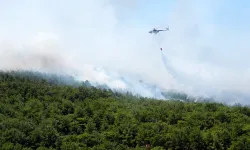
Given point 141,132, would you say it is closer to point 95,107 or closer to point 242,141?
Result: point 242,141

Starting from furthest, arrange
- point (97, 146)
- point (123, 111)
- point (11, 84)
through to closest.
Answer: point (11, 84) < point (123, 111) < point (97, 146)

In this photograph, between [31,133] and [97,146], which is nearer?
[97,146]

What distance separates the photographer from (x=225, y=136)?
85.8 metres

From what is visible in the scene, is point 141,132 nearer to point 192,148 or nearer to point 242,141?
point 192,148

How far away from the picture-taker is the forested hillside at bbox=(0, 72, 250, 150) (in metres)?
85.7

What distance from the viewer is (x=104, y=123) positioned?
106m

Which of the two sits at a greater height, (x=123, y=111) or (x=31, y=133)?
(x=123, y=111)

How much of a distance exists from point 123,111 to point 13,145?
42587 mm

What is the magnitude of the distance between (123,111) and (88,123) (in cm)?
1622

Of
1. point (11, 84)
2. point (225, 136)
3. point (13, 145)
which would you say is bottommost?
point (13, 145)

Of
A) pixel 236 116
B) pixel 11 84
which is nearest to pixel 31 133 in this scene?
pixel 236 116

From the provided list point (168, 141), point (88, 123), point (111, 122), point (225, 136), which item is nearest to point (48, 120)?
point (88, 123)

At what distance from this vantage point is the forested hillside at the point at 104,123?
85.7m

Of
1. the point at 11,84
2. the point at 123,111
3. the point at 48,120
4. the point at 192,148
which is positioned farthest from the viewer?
the point at 11,84
